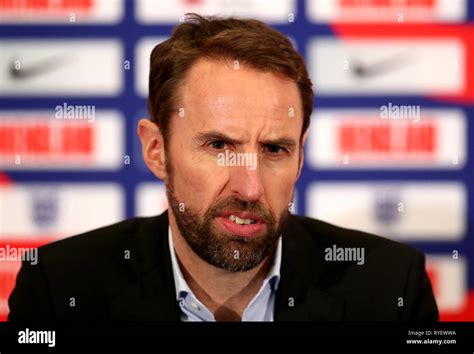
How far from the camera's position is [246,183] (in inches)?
69.7

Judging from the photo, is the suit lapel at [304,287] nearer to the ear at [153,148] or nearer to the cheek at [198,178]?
the cheek at [198,178]

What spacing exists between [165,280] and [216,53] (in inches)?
25.8

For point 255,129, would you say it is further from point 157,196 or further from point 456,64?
point 456,64

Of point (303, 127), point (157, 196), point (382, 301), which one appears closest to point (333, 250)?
point (382, 301)

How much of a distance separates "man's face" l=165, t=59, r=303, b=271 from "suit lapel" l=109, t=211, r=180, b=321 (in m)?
0.11

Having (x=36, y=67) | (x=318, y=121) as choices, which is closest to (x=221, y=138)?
(x=318, y=121)

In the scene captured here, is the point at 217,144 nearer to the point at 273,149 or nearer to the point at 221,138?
the point at 221,138

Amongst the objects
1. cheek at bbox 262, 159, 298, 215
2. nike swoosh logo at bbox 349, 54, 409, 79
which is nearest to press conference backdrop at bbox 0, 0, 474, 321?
nike swoosh logo at bbox 349, 54, 409, 79

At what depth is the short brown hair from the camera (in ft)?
5.82

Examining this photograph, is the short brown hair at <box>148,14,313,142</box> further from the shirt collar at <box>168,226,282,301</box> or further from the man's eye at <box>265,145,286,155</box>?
the shirt collar at <box>168,226,282,301</box>

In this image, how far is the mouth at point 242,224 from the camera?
1.79 meters

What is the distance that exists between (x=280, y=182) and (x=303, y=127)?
0.20m

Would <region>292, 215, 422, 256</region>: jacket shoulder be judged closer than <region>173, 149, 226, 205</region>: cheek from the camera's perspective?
No

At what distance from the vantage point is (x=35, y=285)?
1.88 meters
